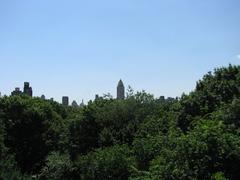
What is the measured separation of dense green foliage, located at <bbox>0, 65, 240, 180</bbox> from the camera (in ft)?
62.5

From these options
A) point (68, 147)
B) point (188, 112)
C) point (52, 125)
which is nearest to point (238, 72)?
point (188, 112)

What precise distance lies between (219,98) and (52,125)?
21.0m

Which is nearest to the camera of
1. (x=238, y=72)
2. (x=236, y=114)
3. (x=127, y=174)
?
(x=236, y=114)

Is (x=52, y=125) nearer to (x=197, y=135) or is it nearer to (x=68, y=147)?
(x=68, y=147)

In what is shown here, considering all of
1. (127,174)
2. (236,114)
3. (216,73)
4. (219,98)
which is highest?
(216,73)

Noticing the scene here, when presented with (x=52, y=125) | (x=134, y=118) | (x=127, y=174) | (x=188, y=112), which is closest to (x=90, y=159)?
(x=127, y=174)

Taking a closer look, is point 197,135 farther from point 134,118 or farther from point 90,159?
point 134,118

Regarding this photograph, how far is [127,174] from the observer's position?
97.3ft

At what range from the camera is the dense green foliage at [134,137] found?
1905 centimetres

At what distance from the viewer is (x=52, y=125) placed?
164ft

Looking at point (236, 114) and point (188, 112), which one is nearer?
point (236, 114)

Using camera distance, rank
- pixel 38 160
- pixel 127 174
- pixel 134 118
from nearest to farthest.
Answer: pixel 127 174 → pixel 134 118 → pixel 38 160

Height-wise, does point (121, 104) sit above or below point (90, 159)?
above

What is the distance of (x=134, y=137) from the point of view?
124 ft
